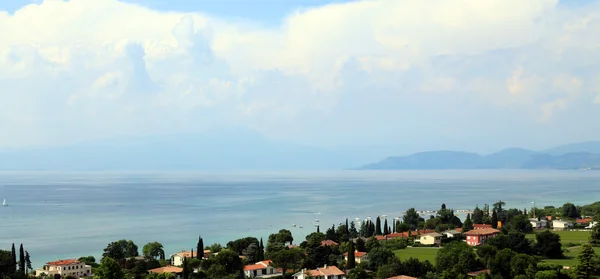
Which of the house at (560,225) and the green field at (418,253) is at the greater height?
the house at (560,225)

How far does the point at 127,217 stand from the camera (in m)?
86.9

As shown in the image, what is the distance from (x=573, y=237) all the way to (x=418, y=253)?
17352 mm

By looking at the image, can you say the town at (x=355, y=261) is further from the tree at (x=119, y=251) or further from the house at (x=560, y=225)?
the house at (x=560, y=225)

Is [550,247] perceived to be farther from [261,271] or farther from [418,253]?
[261,271]

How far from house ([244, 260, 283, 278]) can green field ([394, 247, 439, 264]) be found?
986 cm

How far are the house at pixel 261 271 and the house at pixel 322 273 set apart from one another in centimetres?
350

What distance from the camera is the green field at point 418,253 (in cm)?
4381

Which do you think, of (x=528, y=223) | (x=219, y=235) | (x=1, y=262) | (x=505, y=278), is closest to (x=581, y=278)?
(x=505, y=278)

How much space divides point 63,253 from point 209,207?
159 ft

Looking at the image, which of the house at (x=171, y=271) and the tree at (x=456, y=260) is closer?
the tree at (x=456, y=260)

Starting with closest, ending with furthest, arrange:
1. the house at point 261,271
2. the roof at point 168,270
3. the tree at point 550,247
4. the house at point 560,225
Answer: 1. the roof at point 168,270
2. the house at point 261,271
3. the tree at point 550,247
4. the house at point 560,225

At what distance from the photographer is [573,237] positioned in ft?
177

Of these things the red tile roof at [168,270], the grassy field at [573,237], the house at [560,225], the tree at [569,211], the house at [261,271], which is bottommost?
the house at [261,271]

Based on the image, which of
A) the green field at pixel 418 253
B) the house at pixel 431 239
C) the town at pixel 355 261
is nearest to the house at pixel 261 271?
the town at pixel 355 261
